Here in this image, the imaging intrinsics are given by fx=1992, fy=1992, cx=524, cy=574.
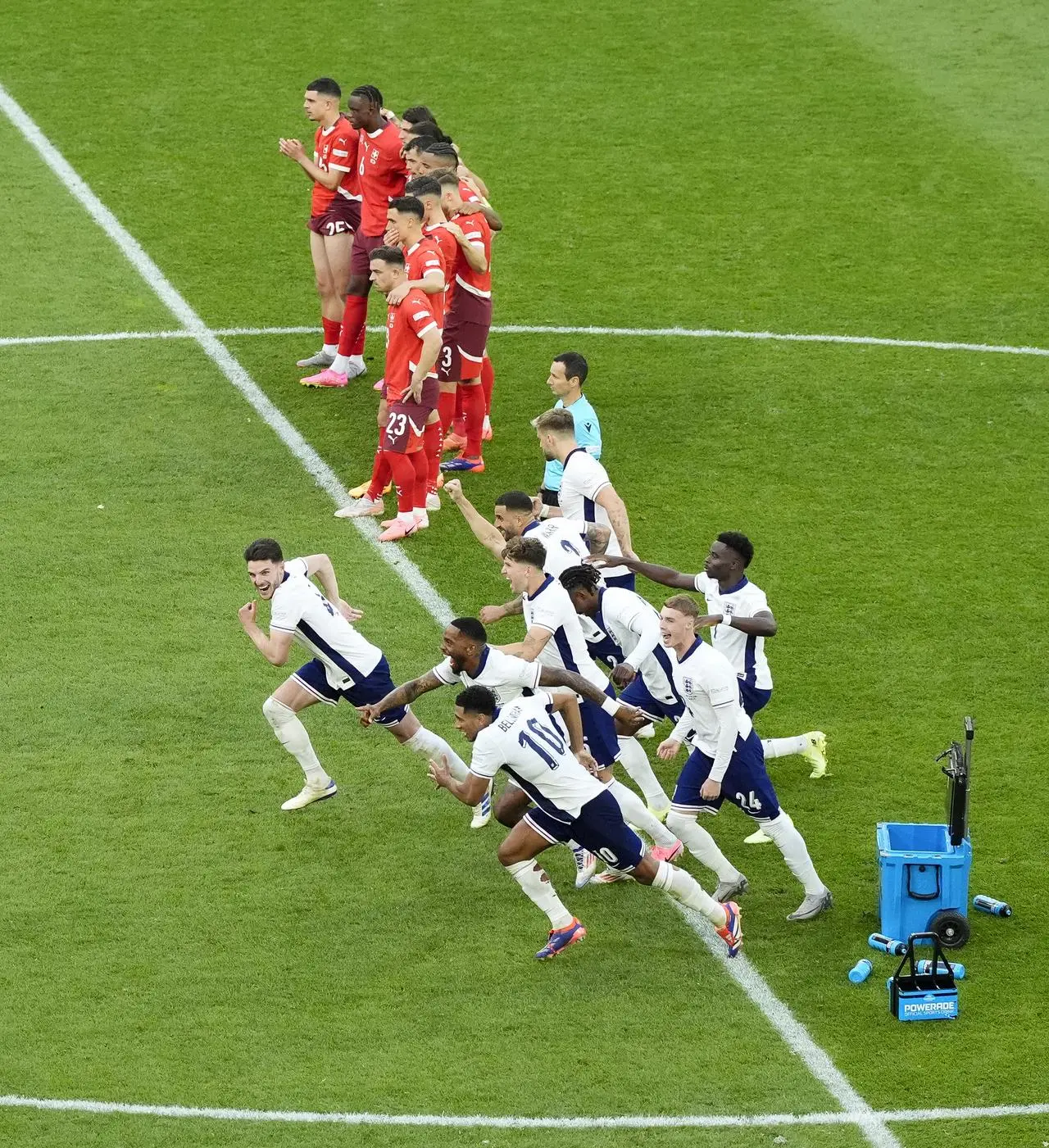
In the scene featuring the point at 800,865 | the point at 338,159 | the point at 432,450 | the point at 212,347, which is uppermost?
the point at 338,159

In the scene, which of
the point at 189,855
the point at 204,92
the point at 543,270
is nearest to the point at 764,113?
the point at 543,270

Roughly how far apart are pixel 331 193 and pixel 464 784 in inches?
308

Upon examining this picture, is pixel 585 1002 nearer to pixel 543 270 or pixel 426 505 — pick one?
pixel 426 505

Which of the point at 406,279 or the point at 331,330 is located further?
the point at 331,330

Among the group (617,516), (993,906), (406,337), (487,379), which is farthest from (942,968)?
(487,379)

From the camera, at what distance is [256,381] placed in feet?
55.2

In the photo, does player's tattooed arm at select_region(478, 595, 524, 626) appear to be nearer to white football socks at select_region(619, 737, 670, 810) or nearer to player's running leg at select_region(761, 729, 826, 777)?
white football socks at select_region(619, 737, 670, 810)

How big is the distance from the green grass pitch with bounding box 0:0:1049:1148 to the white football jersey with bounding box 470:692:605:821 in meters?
0.90

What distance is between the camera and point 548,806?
9.91 metres

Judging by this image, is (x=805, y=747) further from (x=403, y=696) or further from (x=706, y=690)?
(x=403, y=696)

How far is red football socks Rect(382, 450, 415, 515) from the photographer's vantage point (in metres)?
14.2

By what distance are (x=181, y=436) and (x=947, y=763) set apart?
707 cm

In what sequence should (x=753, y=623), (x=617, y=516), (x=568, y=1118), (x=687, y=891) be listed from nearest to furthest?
(x=568, y=1118) < (x=687, y=891) < (x=753, y=623) < (x=617, y=516)

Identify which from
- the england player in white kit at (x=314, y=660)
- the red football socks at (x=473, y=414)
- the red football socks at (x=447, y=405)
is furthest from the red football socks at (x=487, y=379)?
the england player in white kit at (x=314, y=660)
